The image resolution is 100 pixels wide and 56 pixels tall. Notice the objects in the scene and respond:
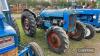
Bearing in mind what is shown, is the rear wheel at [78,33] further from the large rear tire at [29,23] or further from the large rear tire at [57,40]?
the large rear tire at [57,40]

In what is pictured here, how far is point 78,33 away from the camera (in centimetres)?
941

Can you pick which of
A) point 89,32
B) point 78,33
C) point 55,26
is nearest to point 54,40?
point 55,26

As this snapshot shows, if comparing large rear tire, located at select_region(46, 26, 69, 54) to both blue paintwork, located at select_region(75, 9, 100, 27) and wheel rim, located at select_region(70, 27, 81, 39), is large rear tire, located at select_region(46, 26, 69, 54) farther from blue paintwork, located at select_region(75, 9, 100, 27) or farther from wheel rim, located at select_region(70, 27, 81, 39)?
→ blue paintwork, located at select_region(75, 9, 100, 27)

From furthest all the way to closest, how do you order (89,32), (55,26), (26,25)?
1. (89,32)
2. (26,25)
3. (55,26)

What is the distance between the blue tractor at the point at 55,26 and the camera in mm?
7831

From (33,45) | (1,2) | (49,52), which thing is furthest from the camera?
(49,52)

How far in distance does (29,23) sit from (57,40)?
1.73 meters

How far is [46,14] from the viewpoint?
9.85 meters

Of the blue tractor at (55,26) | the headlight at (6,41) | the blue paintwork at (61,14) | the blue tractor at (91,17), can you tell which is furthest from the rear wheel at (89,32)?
the headlight at (6,41)

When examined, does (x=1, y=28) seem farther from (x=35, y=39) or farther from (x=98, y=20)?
(x=98, y=20)

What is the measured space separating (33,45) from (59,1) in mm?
15269

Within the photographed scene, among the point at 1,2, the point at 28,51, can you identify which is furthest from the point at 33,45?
the point at 1,2

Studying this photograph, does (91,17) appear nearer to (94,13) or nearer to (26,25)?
(94,13)

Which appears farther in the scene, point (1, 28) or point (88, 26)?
point (88, 26)
